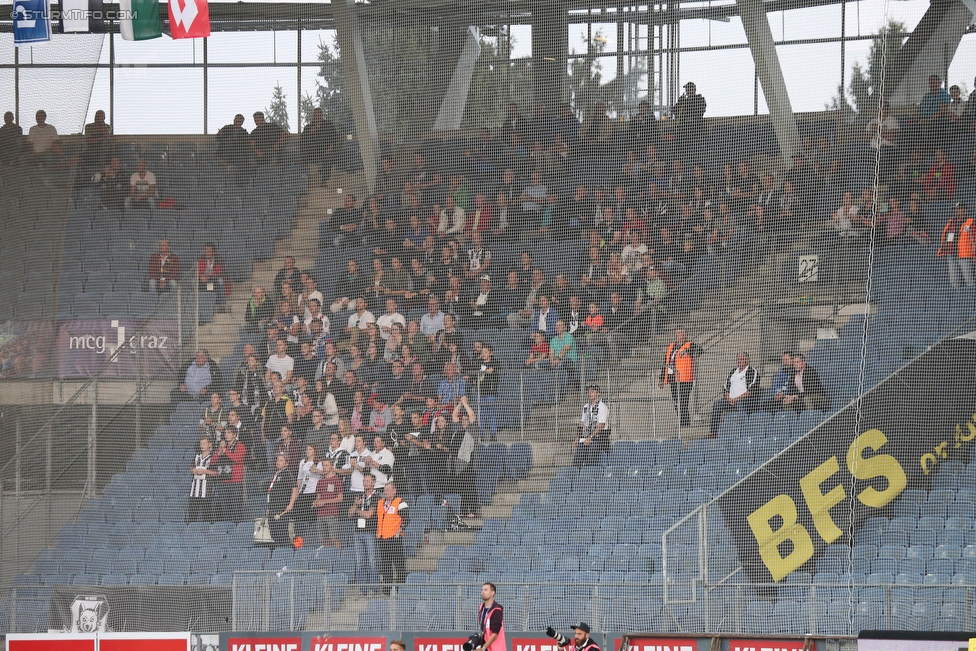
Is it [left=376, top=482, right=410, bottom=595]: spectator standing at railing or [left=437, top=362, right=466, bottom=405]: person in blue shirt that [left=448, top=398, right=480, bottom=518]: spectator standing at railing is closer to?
[left=437, top=362, right=466, bottom=405]: person in blue shirt

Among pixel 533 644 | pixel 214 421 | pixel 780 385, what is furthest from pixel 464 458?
pixel 780 385

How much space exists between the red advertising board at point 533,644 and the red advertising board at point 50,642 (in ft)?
10.5

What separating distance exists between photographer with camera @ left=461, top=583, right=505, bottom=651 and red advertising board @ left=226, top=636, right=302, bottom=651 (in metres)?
1.65

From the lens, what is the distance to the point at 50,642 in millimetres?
9461

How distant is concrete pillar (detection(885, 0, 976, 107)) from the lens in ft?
36.6

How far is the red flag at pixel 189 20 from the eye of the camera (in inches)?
431

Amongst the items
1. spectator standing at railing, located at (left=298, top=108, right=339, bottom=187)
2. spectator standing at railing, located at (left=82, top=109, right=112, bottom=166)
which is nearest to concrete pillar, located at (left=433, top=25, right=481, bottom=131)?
spectator standing at railing, located at (left=298, top=108, right=339, bottom=187)

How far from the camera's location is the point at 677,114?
1205 cm

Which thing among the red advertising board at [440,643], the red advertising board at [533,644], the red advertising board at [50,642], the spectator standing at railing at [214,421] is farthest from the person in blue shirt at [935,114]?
the red advertising board at [50,642]

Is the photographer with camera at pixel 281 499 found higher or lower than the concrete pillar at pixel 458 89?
lower

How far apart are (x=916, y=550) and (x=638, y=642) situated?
2.46m

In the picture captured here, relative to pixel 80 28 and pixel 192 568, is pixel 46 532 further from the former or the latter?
pixel 80 28

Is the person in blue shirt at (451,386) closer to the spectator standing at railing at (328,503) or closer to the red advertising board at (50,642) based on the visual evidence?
the spectator standing at railing at (328,503)

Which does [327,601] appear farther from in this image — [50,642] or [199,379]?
[199,379]
